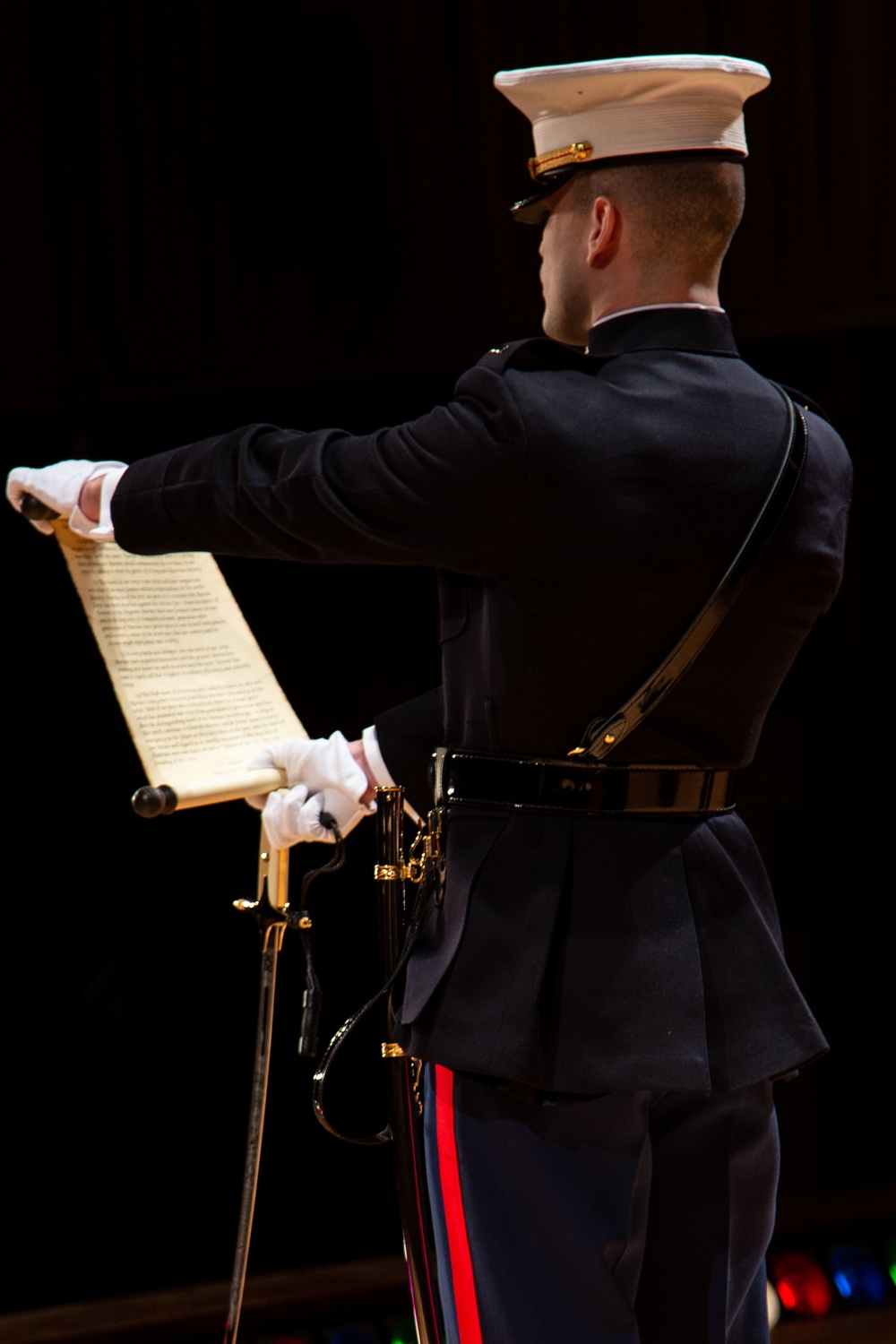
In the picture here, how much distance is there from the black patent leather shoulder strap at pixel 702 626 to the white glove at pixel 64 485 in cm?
50

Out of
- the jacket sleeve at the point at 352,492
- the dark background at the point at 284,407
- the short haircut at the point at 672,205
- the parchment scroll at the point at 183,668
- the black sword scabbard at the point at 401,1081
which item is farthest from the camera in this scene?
the dark background at the point at 284,407

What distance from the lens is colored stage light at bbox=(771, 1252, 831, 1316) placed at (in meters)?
2.33

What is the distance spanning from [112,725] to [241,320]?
2.20ft

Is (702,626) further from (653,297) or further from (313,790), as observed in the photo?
(313,790)

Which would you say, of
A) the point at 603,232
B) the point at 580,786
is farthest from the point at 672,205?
the point at 580,786

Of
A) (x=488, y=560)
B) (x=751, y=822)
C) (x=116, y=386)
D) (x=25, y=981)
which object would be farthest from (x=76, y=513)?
(x=751, y=822)

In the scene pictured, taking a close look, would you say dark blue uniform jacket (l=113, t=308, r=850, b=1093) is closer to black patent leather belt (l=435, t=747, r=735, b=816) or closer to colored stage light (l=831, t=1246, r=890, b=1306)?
black patent leather belt (l=435, t=747, r=735, b=816)

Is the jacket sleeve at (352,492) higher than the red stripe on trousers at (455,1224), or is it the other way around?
the jacket sleeve at (352,492)

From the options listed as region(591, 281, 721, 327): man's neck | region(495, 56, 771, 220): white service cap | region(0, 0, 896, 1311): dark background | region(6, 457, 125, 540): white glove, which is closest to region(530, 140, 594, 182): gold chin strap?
region(495, 56, 771, 220): white service cap

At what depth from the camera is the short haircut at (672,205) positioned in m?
1.23

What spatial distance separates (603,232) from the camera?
123 centimetres

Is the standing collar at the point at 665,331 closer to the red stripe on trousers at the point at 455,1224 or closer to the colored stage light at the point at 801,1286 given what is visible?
Answer: the red stripe on trousers at the point at 455,1224

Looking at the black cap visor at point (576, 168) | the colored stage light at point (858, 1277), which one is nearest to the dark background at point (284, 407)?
the colored stage light at point (858, 1277)

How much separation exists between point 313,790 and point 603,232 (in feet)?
2.02
